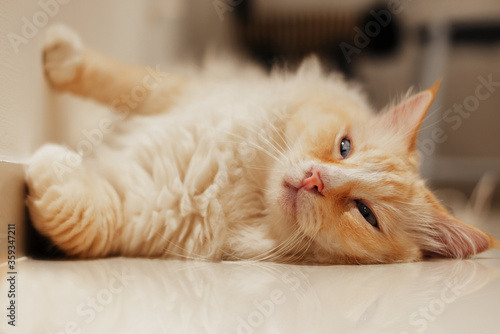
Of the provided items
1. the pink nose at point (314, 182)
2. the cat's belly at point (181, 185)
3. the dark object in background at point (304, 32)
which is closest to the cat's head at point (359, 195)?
the pink nose at point (314, 182)

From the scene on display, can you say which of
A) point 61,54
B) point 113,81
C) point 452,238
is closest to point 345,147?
point 452,238

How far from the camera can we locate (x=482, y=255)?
132 centimetres

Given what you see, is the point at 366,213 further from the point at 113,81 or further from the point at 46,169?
the point at 113,81

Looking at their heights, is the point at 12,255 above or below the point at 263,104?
below

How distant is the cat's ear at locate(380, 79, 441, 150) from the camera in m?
1.27

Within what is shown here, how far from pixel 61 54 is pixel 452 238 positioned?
1399mm

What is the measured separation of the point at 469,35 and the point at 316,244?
8.42 feet

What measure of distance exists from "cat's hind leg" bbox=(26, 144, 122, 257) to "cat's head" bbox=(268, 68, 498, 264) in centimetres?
45

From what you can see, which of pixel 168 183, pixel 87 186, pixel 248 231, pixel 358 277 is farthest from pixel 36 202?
pixel 358 277

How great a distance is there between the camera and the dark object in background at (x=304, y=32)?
298 cm

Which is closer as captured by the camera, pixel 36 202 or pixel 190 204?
pixel 36 202

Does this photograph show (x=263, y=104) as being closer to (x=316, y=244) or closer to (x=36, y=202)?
(x=316, y=244)

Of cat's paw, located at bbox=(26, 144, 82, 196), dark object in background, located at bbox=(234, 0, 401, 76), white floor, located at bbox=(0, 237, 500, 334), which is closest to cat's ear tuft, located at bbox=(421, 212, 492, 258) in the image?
white floor, located at bbox=(0, 237, 500, 334)

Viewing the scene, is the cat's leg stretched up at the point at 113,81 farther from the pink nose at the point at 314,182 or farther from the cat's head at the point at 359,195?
the pink nose at the point at 314,182
